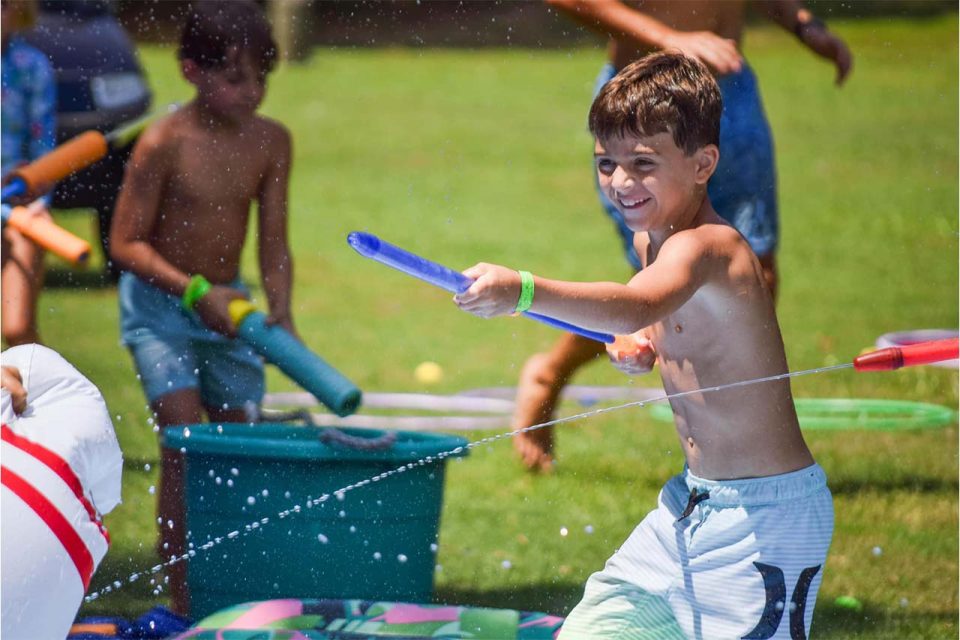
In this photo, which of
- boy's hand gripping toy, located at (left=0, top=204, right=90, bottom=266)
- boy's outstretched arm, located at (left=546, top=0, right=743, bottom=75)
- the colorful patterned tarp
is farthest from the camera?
boy's hand gripping toy, located at (left=0, top=204, right=90, bottom=266)

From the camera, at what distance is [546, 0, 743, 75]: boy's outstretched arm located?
2711mm

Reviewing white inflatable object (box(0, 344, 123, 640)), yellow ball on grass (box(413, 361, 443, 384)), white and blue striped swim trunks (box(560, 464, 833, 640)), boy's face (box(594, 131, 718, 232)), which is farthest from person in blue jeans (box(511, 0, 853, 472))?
yellow ball on grass (box(413, 361, 443, 384))

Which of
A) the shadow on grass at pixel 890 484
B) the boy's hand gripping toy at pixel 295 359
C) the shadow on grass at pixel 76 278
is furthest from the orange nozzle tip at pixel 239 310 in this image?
the shadow on grass at pixel 76 278

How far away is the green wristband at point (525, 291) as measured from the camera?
1.93 metres

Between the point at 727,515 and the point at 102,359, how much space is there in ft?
5.83

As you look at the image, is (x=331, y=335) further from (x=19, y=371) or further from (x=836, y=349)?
(x=19, y=371)

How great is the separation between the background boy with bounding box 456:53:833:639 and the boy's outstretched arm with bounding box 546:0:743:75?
415 millimetres

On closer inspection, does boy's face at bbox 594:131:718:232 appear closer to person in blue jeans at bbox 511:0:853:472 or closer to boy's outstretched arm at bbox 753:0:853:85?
person in blue jeans at bbox 511:0:853:472

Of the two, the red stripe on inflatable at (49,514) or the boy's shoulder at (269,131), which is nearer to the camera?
the red stripe on inflatable at (49,514)

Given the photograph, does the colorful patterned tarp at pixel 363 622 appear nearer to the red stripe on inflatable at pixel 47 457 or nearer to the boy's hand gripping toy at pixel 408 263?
the red stripe on inflatable at pixel 47 457

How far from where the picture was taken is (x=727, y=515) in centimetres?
221

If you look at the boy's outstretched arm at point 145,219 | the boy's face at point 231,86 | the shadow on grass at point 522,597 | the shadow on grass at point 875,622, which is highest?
the boy's face at point 231,86

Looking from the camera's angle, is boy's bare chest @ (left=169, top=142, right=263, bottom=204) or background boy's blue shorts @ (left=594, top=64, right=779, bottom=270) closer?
background boy's blue shorts @ (left=594, top=64, right=779, bottom=270)

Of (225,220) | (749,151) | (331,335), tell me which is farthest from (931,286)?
(225,220)
